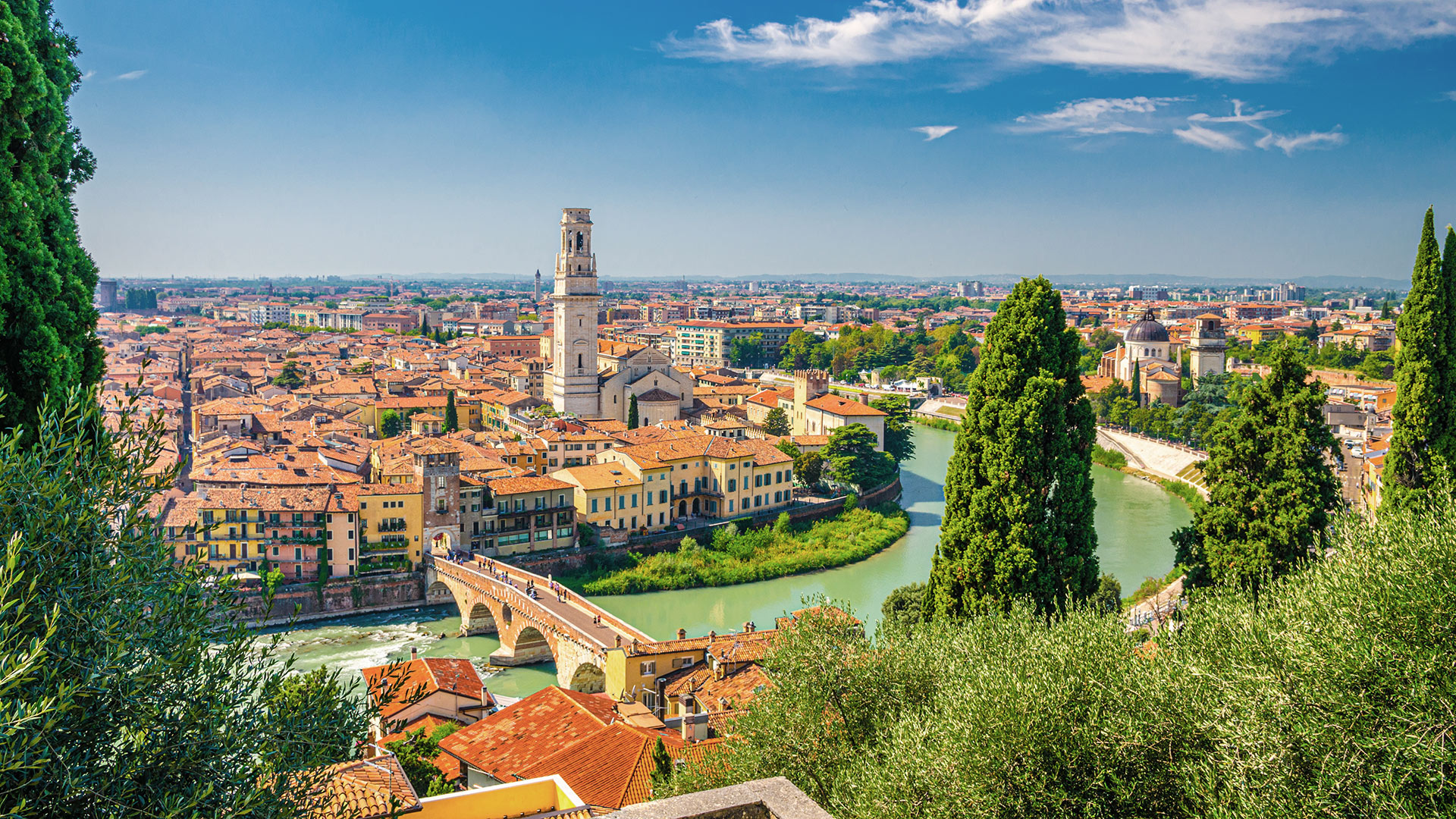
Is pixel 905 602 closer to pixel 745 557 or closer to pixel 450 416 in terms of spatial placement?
pixel 745 557

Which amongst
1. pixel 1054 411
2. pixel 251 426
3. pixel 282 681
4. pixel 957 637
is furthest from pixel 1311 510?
pixel 251 426

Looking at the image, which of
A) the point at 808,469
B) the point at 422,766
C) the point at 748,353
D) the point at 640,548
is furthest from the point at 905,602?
the point at 748,353

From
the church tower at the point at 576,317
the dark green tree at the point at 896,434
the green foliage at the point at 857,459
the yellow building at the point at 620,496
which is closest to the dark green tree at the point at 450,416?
the church tower at the point at 576,317

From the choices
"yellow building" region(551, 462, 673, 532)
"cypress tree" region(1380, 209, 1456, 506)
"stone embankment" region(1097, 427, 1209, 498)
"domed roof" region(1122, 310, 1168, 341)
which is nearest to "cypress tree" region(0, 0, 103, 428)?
"cypress tree" region(1380, 209, 1456, 506)

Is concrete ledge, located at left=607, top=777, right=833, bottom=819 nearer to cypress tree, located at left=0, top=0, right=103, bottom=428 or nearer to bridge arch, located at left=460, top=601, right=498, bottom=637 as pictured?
cypress tree, located at left=0, top=0, right=103, bottom=428

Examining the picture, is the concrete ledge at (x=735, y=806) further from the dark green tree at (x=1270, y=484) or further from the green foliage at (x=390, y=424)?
the green foliage at (x=390, y=424)

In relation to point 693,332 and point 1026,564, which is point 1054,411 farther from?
point 693,332
